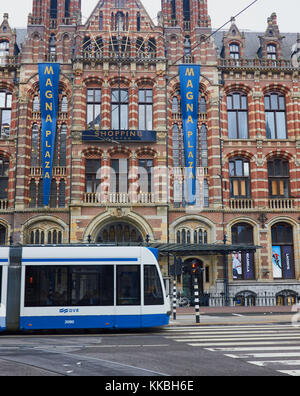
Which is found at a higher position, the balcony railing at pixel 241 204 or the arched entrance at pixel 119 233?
the balcony railing at pixel 241 204

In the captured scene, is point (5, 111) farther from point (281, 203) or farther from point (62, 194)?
point (281, 203)

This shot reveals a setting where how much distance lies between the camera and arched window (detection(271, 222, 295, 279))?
1079 inches

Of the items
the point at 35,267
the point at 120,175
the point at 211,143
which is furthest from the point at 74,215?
the point at 35,267

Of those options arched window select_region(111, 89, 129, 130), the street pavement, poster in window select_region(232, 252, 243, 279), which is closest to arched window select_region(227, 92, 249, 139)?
arched window select_region(111, 89, 129, 130)

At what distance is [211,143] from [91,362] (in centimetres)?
2142

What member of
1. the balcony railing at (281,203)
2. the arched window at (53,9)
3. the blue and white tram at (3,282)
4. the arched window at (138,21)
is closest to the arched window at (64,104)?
the arched window at (53,9)

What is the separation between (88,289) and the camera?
13586mm

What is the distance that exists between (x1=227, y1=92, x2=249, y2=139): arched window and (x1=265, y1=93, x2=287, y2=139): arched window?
1564mm

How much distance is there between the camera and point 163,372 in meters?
7.65

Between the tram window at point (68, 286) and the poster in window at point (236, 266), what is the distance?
1512 cm

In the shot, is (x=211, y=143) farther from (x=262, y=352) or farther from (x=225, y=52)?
(x=262, y=352)

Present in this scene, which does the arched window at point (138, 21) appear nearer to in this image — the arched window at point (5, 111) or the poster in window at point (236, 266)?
the arched window at point (5, 111)
